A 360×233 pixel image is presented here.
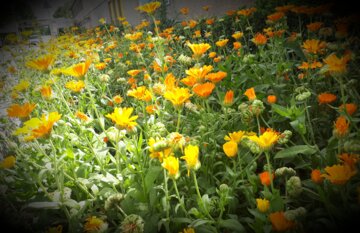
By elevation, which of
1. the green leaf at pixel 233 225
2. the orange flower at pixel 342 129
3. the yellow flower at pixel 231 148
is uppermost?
the orange flower at pixel 342 129

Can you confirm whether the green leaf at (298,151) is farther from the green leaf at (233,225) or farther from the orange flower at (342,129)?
the green leaf at (233,225)

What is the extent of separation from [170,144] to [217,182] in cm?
38

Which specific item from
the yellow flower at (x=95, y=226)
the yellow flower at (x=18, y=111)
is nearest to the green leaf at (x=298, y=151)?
the yellow flower at (x=95, y=226)

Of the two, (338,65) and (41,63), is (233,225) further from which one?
(41,63)

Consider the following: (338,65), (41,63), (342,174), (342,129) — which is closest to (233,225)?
(342,174)

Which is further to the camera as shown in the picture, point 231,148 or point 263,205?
point 231,148

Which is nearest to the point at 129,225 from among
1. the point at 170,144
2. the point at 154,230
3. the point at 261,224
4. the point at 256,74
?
the point at 154,230

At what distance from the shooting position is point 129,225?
30.5 inches

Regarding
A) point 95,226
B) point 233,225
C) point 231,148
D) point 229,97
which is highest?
point 229,97

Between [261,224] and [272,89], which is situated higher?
[272,89]

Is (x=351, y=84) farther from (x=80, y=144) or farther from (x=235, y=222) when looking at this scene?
(x=80, y=144)

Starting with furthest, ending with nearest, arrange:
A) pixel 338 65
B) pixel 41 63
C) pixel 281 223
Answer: pixel 41 63 < pixel 338 65 < pixel 281 223

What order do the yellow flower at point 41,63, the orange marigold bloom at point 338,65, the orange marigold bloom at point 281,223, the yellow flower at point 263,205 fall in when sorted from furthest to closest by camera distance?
the yellow flower at point 41,63 → the orange marigold bloom at point 338,65 → the yellow flower at point 263,205 → the orange marigold bloom at point 281,223

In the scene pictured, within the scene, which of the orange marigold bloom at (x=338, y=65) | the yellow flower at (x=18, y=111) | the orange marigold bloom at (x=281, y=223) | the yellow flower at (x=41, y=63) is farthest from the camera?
the yellow flower at (x=41, y=63)
